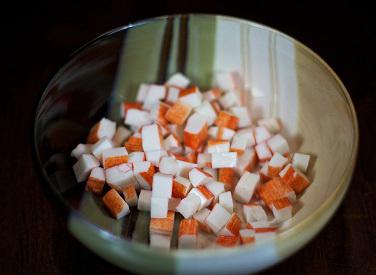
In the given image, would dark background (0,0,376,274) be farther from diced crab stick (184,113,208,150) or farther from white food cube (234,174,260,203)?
diced crab stick (184,113,208,150)

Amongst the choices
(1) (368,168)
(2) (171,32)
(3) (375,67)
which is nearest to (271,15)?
(3) (375,67)

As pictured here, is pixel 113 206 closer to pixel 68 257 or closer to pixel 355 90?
pixel 68 257

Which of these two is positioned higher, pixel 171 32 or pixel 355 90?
pixel 171 32

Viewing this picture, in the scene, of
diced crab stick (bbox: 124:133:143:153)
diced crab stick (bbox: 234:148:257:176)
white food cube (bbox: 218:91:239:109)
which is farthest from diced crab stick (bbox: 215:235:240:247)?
white food cube (bbox: 218:91:239:109)

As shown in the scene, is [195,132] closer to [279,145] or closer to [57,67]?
[279,145]

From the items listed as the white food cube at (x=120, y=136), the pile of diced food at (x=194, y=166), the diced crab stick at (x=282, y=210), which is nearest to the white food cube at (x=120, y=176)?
the pile of diced food at (x=194, y=166)

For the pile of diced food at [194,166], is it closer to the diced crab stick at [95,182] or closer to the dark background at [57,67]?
the diced crab stick at [95,182]
